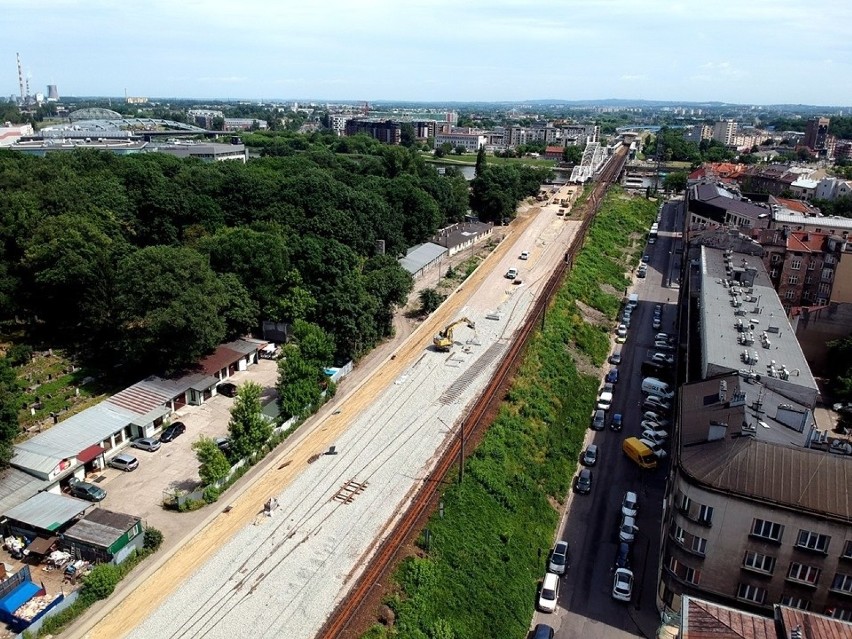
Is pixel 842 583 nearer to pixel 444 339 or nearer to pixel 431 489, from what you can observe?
pixel 431 489

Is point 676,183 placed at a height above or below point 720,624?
above

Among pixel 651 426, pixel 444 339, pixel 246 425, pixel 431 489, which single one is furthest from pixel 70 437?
pixel 651 426

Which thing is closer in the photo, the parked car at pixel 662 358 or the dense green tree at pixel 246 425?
the dense green tree at pixel 246 425

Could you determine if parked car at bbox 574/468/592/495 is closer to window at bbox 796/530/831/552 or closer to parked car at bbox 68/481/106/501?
window at bbox 796/530/831/552

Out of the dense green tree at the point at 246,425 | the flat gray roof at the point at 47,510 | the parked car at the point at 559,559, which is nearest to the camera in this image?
the flat gray roof at the point at 47,510

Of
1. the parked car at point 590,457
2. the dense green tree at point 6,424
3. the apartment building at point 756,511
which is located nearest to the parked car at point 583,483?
the parked car at point 590,457

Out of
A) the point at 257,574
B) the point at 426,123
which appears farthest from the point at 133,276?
the point at 426,123

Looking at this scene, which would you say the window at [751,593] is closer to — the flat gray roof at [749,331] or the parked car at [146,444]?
the flat gray roof at [749,331]
